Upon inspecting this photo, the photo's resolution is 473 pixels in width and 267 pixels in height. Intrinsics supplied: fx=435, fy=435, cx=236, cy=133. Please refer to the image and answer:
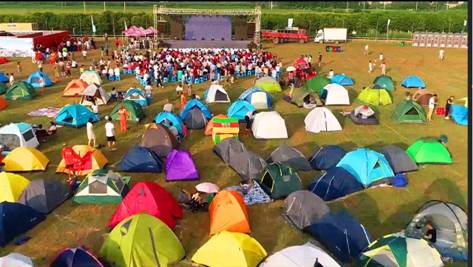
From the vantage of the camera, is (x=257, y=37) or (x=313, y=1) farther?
(x=313, y=1)

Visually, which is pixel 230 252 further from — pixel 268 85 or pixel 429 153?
pixel 268 85

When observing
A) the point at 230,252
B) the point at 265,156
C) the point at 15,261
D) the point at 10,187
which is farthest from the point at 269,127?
the point at 15,261

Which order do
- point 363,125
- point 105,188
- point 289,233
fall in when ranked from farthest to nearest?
point 363,125 < point 105,188 < point 289,233

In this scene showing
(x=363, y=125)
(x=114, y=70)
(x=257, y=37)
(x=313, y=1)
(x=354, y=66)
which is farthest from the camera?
(x=313, y=1)

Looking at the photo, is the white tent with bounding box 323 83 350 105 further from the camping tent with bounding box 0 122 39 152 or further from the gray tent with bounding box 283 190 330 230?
the camping tent with bounding box 0 122 39 152

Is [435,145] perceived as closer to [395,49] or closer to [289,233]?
[289,233]

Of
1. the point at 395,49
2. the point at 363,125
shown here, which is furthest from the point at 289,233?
the point at 395,49

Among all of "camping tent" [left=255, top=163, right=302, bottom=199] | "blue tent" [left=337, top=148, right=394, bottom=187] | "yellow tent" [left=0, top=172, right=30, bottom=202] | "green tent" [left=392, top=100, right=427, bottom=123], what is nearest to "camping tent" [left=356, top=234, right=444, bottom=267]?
"camping tent" [left=255, top=163, right=302, bottom=199]

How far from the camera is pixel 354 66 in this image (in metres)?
39.6

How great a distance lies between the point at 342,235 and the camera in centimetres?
1093

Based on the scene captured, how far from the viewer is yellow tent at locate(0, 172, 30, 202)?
12.8 meters

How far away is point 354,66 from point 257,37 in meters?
10.7

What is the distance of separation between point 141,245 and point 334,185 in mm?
6452

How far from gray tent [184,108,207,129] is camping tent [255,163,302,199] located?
7.20 meters
